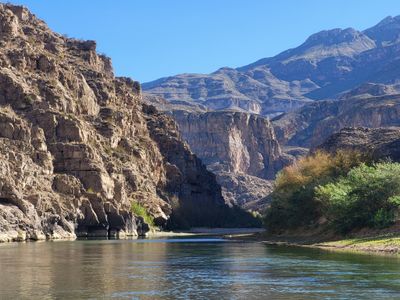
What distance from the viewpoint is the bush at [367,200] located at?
4343 inches

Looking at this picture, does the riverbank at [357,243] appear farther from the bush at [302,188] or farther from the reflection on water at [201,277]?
the bush at [302,188]

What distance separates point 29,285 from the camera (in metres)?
56.0

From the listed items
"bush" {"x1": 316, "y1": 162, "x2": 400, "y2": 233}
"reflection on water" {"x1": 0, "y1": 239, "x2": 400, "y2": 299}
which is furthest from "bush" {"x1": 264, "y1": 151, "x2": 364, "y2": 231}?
"reflection on water" {"x1": 0, "y1": 239, "x2": 400, "y2": 299}

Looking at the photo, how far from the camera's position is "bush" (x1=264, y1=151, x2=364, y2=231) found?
14025 cm

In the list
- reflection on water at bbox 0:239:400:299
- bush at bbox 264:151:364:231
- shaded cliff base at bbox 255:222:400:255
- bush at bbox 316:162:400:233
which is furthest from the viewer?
bush at bbox 264:151:364:231

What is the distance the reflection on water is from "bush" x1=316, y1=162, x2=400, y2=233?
23332 millimetres

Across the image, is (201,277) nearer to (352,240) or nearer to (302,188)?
(352,240)

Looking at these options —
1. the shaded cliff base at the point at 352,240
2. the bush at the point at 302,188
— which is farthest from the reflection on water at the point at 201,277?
the bush at the point at 302,188

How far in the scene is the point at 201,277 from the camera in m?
63.8

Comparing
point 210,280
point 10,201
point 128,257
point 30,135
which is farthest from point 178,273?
point 30,135

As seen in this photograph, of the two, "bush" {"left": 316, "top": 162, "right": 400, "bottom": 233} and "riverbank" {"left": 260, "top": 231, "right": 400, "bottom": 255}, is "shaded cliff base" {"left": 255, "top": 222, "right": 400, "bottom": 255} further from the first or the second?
"bush" {"left": 316, "top": 162, "right": 400, "bottom": 233}

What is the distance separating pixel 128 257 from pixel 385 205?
139 feet

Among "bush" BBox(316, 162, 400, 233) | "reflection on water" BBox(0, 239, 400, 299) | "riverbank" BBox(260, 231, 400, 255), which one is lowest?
"reflection on water" BBox(0, 239, 400, 299)

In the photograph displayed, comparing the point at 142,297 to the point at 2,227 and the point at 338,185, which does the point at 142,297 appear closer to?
the point at 338,185
